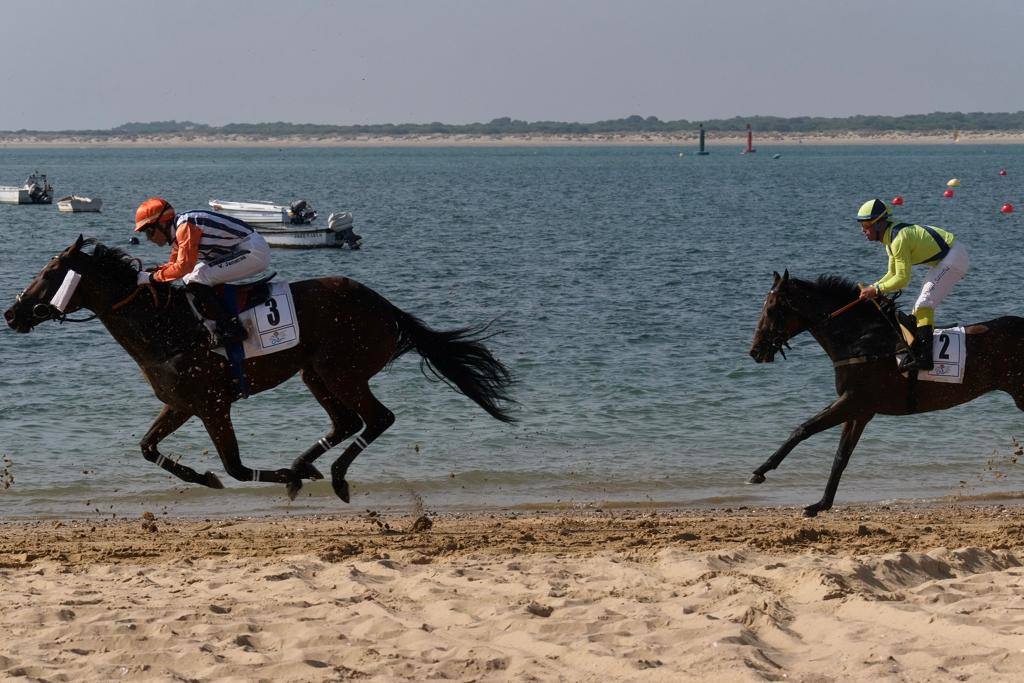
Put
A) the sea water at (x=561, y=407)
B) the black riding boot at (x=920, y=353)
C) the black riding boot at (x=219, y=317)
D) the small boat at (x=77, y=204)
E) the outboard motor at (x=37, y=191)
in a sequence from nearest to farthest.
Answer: the black riding boot at (x=219, y=317) < the black riding boot at (x=920, y=353) < the sea water at (x=561, y=407) < the small boat at (x=77, y=204) < the outboard motor at (x=37, y=191)

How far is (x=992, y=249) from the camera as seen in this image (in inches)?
1503

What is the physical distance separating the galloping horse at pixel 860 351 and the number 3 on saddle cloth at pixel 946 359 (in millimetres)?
65

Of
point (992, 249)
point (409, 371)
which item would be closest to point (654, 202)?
point (992, 249)

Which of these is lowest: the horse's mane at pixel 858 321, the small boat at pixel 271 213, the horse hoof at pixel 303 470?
the small boat at pixel 271 213

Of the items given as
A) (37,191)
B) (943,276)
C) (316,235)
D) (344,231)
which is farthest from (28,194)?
(943,276)

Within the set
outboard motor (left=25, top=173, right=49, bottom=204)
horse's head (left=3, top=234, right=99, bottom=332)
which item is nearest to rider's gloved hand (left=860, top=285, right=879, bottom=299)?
horse's head (left=3, top=234, right=99, bottom=332)

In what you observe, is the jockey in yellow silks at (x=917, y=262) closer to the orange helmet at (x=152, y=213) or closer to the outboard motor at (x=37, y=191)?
the orange helmet at (x=152, y=213)

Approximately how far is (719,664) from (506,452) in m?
7.77

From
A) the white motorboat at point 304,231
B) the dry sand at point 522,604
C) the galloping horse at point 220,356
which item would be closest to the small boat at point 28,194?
the white motorboat at point 304,231

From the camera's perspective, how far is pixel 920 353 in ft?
34.7

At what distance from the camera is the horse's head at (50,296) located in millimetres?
9539

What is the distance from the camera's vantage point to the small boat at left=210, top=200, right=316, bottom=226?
145 ft

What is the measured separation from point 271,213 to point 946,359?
38.3 meters

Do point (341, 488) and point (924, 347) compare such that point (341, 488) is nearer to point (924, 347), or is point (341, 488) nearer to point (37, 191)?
point (924, 347)
